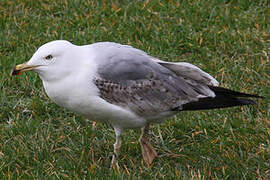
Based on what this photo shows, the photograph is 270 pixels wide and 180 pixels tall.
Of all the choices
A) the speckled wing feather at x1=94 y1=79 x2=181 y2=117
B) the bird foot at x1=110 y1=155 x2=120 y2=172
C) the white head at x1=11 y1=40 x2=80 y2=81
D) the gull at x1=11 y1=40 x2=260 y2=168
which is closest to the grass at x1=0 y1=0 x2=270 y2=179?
the bird foot at x1=110 y1=155 x2=120 y2=172

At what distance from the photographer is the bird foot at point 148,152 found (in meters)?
4.78

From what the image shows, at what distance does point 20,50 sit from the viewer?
6438 millimetres

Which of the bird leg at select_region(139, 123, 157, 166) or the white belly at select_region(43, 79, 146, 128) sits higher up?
the white belly at select_region(43, 79, 146, 128)

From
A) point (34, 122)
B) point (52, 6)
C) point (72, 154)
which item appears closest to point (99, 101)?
point (72, 154)

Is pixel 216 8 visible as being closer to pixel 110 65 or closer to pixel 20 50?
pixel 20 50

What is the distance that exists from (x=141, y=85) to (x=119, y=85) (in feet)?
0.61

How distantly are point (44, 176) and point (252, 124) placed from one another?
205 cm

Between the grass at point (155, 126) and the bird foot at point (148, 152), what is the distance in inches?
3.5

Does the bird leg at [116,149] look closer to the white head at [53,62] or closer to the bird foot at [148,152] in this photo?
the bird foot at [148,152]

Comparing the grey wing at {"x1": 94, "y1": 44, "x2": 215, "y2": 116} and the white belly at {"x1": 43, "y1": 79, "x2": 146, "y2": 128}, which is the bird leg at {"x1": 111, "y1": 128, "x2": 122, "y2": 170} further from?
the grey wing at {"x1": 94, "y1": 44, "x2": 215, "y2": 116}

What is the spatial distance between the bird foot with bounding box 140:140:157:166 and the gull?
0.05 feet

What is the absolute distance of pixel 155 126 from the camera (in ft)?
17.7

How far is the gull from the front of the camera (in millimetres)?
4324

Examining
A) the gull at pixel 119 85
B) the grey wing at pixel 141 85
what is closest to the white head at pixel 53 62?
the gull at pixel 119 85
